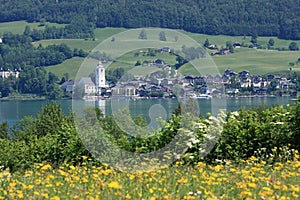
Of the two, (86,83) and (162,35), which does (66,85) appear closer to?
(86,83)

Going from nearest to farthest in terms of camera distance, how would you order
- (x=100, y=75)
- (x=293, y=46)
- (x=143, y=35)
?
(x=143, y=35) → (x=100, y=75) → (x=293, y=46)

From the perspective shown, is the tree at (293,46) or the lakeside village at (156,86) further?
the tree at (293,46)

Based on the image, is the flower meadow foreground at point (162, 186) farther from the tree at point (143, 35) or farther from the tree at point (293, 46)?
the tree at point (293, 46)

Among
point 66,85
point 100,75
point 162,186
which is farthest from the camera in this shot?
point 66,85

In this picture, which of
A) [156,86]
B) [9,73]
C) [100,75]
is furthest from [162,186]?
[9,73]

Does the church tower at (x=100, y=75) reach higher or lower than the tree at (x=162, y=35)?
lower

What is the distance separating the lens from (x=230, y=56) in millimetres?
162500

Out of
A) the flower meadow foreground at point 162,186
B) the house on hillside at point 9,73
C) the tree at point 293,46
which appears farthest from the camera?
the tree at point 293,46

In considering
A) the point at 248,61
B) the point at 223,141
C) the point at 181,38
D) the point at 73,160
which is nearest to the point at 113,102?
the point at 181,38

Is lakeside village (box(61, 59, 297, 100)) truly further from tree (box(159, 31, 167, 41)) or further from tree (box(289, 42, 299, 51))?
tree (box(289, 42, 299, 51))

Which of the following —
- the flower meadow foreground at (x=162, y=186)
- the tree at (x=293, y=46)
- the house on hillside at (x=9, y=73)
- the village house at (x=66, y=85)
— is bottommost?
the village house at (x=66, y=85)

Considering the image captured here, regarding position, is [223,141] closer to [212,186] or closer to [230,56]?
[212,186]

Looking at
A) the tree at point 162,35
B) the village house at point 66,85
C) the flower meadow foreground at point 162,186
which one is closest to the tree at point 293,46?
the village house at point 66,85

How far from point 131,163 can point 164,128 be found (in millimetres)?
1624
